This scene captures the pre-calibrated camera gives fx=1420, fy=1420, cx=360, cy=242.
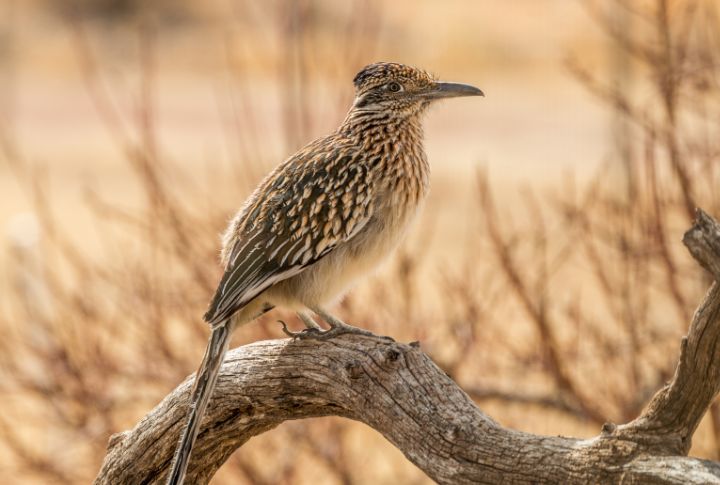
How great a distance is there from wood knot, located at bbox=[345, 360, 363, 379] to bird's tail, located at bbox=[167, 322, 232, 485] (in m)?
0.50

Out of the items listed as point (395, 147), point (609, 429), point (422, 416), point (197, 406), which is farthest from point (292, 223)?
point (609, 429)

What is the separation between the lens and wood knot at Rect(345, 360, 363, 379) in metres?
4.59

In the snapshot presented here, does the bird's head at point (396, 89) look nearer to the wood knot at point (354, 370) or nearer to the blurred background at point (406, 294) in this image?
the blurred background at point (406, 294)

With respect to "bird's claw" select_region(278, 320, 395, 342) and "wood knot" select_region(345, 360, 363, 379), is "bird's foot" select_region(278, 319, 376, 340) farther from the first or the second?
"wood knot" select_region(345, 360, 363, 379)

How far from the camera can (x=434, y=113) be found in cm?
574

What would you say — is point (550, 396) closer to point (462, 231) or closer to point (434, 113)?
point (434, 113)

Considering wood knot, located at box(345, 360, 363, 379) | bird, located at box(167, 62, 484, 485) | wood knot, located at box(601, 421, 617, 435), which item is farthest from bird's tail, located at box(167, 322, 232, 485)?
wood knot, located at box(601, 421, 617, 435)

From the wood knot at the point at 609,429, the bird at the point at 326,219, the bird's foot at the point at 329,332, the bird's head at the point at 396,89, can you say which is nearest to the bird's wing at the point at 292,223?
the bird at the point at 326,219

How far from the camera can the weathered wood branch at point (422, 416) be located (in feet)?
11.9

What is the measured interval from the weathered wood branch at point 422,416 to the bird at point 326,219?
18 centimetres

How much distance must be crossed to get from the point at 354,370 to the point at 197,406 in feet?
1.89

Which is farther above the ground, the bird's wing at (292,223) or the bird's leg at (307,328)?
the bird's wing at (292,223)

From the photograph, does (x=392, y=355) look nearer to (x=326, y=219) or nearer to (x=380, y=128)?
(x=326, y=219)

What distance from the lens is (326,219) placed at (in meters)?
5.06
